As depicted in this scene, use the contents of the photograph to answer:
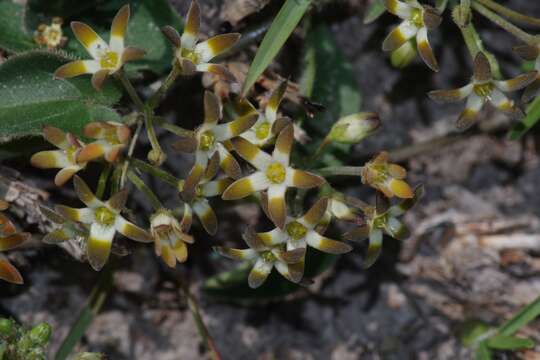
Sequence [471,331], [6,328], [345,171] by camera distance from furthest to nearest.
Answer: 1. [471,331]
2. [345,171]
3. [6,328]

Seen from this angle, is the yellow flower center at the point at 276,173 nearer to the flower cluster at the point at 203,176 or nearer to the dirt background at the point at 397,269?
the flower cluster at the point at 203,176

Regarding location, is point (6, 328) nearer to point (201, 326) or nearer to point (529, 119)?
point (201, 326)

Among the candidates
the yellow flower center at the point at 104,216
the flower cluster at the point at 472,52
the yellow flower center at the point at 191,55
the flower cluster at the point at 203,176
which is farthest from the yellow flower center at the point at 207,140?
the flower cluster at the point at 472,52

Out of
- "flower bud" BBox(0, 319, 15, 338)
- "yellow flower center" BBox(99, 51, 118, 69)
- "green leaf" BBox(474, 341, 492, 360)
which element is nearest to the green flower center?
"yellow flower center" BBox(99, 51, 118, 69)

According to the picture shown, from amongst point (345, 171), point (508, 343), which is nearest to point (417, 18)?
point (345, 171)

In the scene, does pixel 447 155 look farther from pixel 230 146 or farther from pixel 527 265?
pixel 230 146

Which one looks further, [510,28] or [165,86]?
[510,28]

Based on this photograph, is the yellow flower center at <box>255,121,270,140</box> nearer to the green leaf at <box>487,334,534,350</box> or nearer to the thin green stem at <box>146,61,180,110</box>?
the thin green stem at <box>146,61,180,110</box>
